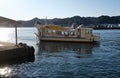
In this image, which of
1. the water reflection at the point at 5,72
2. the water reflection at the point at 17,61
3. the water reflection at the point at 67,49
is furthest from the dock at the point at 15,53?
the water reflection at the point at 67,49

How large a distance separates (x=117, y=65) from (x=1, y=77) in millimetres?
14926

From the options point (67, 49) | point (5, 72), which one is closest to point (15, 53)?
point (5, 72)

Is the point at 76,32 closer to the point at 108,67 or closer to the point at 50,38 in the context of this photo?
the point at 50,38

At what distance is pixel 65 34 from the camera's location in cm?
6706

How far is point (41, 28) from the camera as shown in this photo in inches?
2739

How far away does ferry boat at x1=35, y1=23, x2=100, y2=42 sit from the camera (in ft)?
216

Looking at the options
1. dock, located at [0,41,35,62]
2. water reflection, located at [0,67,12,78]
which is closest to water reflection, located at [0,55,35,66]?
dock, located at [0,41,35,62]

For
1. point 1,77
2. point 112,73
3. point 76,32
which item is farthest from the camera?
point 76,32

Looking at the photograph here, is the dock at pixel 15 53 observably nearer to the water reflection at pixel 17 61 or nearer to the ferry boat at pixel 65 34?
the water reflection at pixel 17 61

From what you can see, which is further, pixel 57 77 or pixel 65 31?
pixel 65 31

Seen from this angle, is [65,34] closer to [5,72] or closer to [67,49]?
[67,49]

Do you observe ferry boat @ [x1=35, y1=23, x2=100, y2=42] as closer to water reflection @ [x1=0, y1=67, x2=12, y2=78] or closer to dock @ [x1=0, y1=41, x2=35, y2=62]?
dock @ [x1=0, y1=41, x2=35, y2=62]

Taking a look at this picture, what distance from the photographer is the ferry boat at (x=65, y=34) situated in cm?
6575

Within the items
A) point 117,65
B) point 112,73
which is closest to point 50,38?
point 117,65
